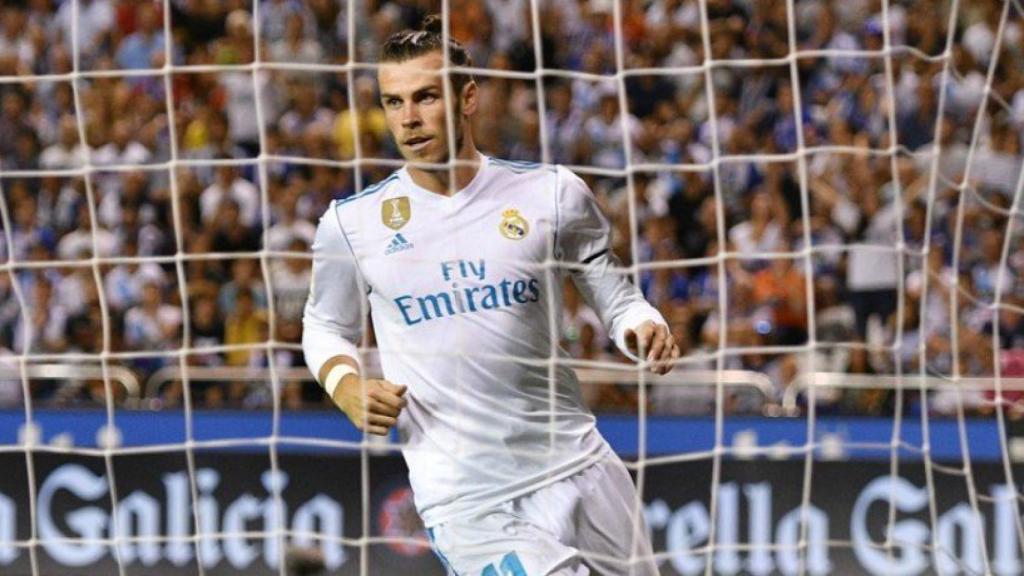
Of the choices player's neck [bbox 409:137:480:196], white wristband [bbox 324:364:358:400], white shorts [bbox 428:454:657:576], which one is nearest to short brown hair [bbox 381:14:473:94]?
player's neck [bbox 409:137:480:196]

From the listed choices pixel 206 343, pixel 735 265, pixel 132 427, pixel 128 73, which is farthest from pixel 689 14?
pixel 128 73

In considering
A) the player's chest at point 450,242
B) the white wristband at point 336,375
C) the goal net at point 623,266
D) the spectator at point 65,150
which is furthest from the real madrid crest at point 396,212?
the spectator at point 65,150

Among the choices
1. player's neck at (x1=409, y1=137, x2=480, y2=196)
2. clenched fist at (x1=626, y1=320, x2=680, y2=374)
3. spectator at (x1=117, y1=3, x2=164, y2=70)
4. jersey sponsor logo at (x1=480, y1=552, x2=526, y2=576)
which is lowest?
jersey sponsor logo at (x1=480, y1=552, x2=526, y2=576)

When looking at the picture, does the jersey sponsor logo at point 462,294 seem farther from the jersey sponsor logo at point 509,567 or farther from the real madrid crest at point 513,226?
the jersey sponsor logo at point 509,567

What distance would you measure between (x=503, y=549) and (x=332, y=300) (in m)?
0.74

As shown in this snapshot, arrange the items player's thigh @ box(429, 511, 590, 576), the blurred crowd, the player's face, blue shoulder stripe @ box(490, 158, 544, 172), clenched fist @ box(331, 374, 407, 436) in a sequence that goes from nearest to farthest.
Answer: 1. clenched fist @ box(331, 374, 407, 436)
2. player's thigh @ box(429, 511, 590, 576)
3. the player's face
4. blue shoulder stripe @ box(490, 158, 544, 172)
5. the blurred crowd

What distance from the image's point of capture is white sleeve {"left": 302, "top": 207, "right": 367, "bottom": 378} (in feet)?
14.4

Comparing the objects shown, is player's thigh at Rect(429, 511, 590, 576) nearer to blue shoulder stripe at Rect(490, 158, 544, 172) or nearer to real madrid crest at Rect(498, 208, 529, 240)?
real madrid crest at Rect(498, 208, 529, 240)

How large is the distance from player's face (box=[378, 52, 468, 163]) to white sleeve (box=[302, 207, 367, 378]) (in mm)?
284

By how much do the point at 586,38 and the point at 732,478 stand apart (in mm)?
3504

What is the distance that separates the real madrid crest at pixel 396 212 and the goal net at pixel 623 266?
2.05m

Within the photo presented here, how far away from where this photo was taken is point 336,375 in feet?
14.0

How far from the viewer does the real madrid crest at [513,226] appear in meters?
4.32

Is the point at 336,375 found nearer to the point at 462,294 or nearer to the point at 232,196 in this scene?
the point at 462,294
